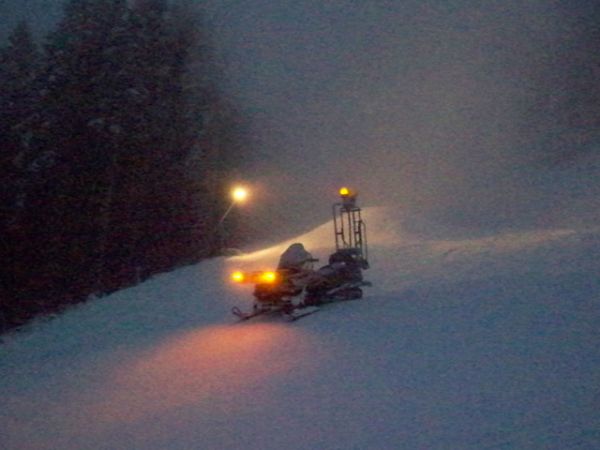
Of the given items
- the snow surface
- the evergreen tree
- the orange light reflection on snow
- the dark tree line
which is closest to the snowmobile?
the snow surface

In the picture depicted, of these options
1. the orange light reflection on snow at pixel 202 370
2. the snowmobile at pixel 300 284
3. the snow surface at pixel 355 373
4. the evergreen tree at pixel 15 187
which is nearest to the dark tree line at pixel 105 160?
the evergreen tree at pixel 15 187

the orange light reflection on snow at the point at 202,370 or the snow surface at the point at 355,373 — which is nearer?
the snow surface at the point at 355,373

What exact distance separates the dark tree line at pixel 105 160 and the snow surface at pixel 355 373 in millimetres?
14706

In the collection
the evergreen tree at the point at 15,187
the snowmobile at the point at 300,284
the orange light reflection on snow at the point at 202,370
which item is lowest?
the orange light reflection on snow at the point at 202,370

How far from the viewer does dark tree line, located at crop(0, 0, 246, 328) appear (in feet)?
93.2

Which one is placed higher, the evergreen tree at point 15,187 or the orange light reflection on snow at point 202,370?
the evergreen tree at point 15,187

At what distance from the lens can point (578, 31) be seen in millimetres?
37969

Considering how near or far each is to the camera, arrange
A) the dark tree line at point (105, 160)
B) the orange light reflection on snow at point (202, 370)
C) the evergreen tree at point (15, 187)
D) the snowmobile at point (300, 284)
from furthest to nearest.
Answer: the dark tree line at point (105, 160)
the evergreen tree at point (15, 187)
the snowmobile at point (300, 284)
the orange light reflection on snow at point (202, 370)

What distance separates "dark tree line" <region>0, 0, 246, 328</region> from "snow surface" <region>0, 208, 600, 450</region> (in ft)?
48.2

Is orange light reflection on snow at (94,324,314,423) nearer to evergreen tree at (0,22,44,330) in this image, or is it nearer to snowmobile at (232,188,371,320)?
snowmobile at (232,188,371,320)

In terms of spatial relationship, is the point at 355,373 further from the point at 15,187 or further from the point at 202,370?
the point at 15,187

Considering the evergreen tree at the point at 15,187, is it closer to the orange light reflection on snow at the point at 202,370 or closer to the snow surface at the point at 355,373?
the snow surface at the point at 355,373

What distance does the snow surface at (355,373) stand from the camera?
5.95 meters

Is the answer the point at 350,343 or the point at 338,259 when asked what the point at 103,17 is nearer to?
the point at 338,259
